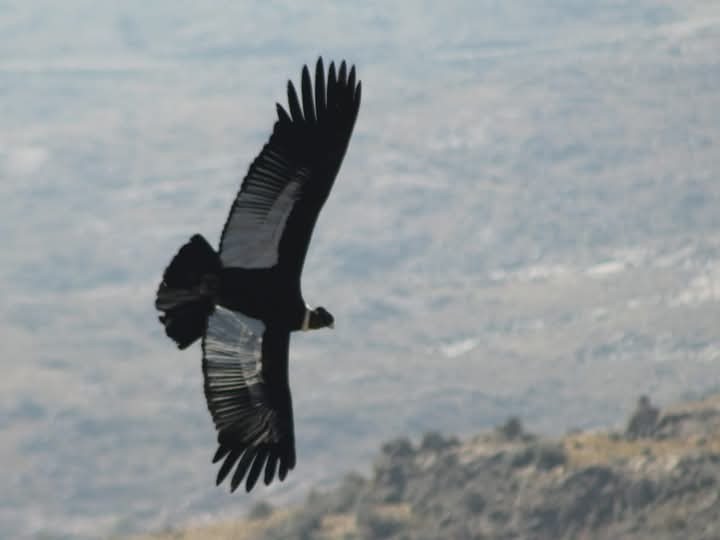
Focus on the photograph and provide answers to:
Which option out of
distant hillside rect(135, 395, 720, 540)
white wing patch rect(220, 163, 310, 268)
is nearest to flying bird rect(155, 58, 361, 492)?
white wing patch rect(220, 163, 310, 268)

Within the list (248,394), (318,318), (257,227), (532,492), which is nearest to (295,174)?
(257,227)

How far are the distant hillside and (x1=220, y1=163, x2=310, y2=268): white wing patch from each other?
60.9m

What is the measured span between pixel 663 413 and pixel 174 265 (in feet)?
254

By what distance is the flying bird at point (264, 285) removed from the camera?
1925 centimetres

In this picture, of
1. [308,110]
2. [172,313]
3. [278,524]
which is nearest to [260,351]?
[172,313]

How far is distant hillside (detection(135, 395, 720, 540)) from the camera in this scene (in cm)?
8300

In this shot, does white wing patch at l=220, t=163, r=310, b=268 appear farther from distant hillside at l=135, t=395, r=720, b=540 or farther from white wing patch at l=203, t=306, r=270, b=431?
distant hillside at l=135, t=395, r=720, b=540

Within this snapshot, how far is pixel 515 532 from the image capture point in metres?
89.8

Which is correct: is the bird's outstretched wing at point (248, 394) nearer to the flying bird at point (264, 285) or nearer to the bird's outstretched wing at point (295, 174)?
the flying bird at point (264, 285)

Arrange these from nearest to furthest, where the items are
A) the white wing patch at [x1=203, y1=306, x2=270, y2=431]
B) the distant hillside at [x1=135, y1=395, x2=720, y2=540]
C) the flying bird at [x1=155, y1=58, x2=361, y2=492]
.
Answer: the flying bird at [x1=155, y1=58, x2=361, y2=492]
the white wing patch at [x1=203, y1=306, x2=270, y2=431]
the distant hillside at [x1=135, y1=395, x2=720, y2=540]

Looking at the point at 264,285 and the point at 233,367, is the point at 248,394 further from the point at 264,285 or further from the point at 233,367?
the point at 264,285

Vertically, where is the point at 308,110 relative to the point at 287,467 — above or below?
above

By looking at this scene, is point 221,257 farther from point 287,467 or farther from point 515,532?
point 515,532

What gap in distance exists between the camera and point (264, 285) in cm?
1947
